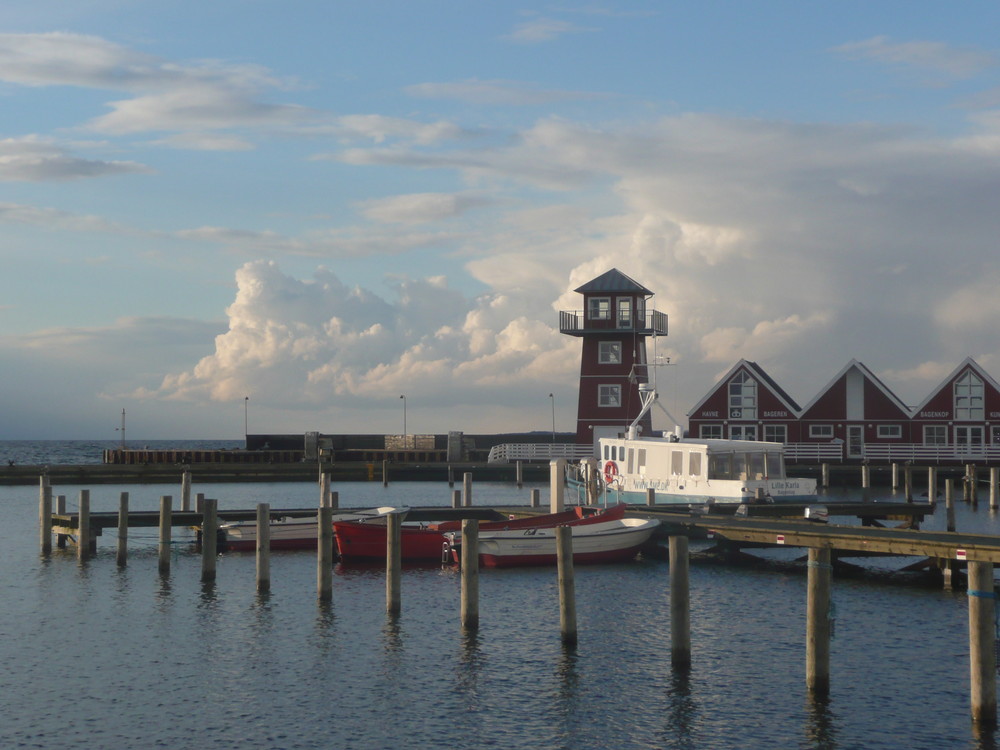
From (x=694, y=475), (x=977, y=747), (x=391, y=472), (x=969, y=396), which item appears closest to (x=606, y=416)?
(x=391, y=472)

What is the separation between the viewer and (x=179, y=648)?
24391 mm

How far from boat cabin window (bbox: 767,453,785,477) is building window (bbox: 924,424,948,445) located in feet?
125

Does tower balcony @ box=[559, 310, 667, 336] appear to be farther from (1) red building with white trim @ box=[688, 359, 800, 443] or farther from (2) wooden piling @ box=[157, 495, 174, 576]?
(2) wooden piling @ box=[157, 495, 174, 576]

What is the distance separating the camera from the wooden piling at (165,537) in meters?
32.8

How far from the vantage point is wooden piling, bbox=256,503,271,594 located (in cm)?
2900

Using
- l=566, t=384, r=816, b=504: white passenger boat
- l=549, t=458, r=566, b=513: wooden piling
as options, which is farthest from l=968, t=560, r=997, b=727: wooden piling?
l=566, t=384, r=816, b=504: white passenger boat

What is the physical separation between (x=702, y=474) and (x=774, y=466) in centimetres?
271

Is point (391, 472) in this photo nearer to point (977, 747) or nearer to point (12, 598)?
point (12, 598)

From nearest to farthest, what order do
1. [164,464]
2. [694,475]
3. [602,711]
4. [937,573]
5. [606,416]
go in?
[602,711] < [937,573] < [694,475] < [606,416] < [164,464]

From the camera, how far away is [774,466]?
137ft

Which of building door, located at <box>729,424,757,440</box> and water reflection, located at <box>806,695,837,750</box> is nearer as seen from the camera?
water reflection, located at <box>806,695,837,750</box>

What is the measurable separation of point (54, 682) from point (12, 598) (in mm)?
9501

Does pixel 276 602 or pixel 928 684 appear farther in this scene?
pixel 276 602

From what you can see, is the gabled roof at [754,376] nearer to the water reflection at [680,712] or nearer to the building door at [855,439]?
the building door at [855,439]
